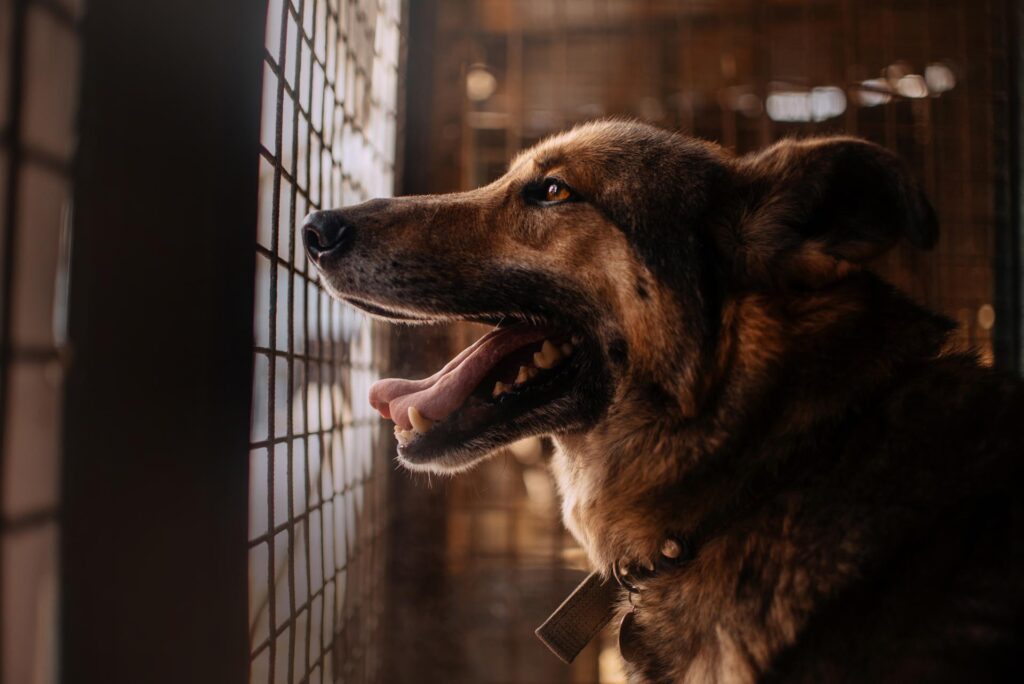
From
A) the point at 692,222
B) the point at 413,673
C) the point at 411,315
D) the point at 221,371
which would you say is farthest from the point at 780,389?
the point at 413,673

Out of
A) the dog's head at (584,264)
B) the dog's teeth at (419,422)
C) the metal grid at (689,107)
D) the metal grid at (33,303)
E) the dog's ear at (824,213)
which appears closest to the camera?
the metal grid at (33,303)

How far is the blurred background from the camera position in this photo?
0.66 metres

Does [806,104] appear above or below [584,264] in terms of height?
above

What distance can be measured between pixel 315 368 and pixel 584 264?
576mm

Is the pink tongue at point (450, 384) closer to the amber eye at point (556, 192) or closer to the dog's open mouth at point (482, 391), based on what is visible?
the dog's open mouth at point (482, 391)

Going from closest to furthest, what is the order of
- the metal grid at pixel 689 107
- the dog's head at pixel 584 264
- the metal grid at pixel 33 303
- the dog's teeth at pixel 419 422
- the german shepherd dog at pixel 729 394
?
the metal grid at pixel 33 303
the german shepherd dog at pixel 729 394
the dog's head at pixel 584 264
the dog's teeth at pixel 419 422
the metal grid at pixel 689 107

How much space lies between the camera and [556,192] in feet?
4.22

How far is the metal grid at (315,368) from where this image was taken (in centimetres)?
106

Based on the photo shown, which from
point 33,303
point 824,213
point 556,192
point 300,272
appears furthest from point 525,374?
point 33,303

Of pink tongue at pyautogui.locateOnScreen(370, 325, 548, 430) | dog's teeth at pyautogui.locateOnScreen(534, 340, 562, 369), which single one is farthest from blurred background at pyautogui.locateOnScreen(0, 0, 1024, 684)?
dog's teeth at pyautogui.locateOnScreen(534, 340, 562, 369)

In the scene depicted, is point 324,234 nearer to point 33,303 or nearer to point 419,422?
point 419,422

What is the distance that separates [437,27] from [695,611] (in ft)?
6.09

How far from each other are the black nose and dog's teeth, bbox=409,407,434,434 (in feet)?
1.01

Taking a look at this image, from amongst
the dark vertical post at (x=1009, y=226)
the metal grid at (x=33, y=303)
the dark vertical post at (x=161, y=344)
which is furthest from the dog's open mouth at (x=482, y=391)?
the dark vertical post at (x=1009, y=226)
